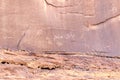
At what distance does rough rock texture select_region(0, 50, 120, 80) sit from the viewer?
333 centimetres

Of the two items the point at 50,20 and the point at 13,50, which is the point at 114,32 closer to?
the point at 50,20

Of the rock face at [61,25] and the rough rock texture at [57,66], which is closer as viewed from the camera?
the rough rock texture at [57,66]

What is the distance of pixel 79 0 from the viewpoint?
3748 mm

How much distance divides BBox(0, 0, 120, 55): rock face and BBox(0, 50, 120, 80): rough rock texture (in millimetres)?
102

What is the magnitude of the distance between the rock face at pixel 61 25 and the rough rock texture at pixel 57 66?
102mm

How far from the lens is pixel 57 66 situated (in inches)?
138

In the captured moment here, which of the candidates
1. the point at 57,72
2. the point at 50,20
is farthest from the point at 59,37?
the point at 57,72

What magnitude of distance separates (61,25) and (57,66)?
1.52ft

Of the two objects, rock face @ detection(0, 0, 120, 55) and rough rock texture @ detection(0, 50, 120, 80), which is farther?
rock face @ detection(0, 0, 120, 55)

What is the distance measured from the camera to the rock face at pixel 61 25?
12.0ft

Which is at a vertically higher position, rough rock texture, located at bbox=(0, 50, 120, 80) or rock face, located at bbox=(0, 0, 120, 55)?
rock face, located at bbox=(0, 0, 120, 55)

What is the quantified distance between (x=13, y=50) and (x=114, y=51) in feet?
3.47

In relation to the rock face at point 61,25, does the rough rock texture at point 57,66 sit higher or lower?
lower

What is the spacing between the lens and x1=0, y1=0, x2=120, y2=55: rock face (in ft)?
12.0
